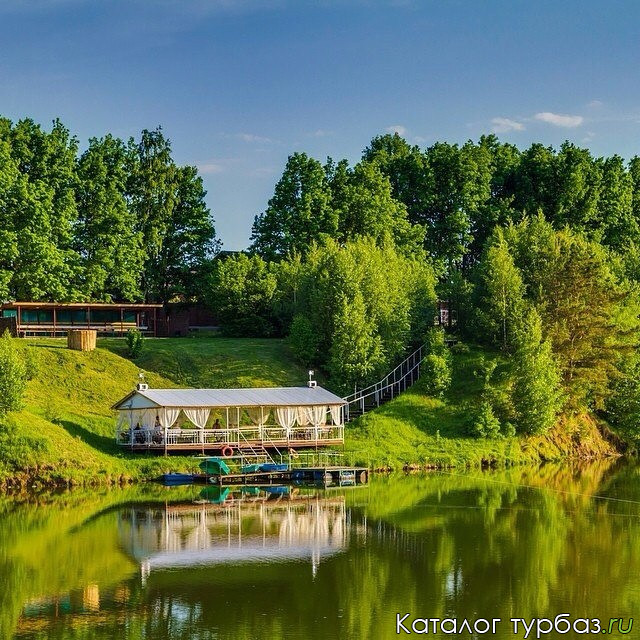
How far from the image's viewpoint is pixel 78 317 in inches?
3280

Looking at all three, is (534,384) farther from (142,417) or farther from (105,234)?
(105,234)

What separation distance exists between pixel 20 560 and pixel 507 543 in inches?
720

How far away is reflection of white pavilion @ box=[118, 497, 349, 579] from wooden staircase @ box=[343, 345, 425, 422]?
1987 cm

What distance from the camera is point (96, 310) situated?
84.2m

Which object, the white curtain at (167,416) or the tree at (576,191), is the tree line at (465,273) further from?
the white curtain at (167,416)

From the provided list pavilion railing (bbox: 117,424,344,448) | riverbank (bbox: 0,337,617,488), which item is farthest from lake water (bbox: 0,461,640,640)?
pavilion railing (bbox: 117,424,344,448)

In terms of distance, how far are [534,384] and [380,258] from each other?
16037mm

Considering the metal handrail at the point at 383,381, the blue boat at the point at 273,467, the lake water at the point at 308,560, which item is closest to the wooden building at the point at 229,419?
A: the blue boat at the point at 273,467

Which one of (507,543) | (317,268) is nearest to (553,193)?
(317,268)

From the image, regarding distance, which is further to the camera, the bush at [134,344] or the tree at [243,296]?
the tree at [243,296]

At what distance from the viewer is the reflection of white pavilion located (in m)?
→ 39.5

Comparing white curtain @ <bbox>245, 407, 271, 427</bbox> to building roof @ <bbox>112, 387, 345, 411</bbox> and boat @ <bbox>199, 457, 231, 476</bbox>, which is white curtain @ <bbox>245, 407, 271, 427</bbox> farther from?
boat @ <bbox>199, 457, 231, 476</bbox>

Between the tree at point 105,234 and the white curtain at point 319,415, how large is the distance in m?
25.6

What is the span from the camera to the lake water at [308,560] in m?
31.3
